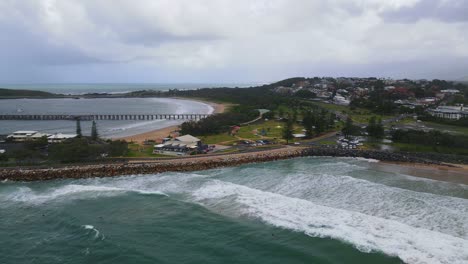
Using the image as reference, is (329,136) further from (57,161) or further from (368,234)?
(57,161)

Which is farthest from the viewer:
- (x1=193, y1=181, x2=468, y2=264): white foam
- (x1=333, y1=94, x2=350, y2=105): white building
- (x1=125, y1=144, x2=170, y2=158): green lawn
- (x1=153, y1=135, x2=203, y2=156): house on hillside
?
→ (x1=333, y1=94, x2=350, y2=105): white building

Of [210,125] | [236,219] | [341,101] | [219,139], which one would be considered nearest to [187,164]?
[219,139]

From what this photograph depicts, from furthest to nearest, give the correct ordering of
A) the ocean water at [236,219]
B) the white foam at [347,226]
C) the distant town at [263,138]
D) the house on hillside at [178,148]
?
the house on hillside at [178,148] → the distant town at [263,138] → the ocean water at [236,219] → the white foam at [347,226]

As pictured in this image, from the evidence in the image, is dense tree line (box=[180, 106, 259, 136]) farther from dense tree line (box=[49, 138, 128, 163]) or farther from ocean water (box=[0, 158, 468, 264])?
ocean water (box=[0, 158, 468, 264])

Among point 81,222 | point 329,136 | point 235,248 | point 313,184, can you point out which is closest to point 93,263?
point 81,222

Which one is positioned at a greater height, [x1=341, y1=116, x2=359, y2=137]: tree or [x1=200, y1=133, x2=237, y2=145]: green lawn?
[x1=341, y1=116, x2=359, y2=137]: tree

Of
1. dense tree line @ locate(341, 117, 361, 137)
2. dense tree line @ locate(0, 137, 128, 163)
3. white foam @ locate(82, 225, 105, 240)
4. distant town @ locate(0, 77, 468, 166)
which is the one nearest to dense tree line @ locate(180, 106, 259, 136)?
distant town @ locate(0, 77, 468, 166)

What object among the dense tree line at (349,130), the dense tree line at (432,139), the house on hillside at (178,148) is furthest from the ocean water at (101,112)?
the dense tree line at (432,139)

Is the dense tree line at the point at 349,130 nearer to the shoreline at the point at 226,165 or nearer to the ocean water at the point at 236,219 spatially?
the shoreline at the point at 226,165

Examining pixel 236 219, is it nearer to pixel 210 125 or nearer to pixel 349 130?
pixel 349 130
